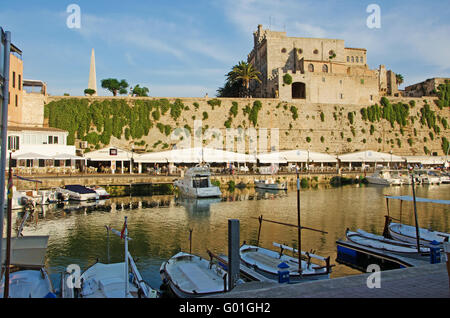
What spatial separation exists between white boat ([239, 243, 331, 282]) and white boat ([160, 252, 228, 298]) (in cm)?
134

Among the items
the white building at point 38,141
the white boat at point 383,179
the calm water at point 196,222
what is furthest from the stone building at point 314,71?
the white building at point 38,141

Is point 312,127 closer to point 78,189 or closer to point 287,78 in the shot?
point 287,78

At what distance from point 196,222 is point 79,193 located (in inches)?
471

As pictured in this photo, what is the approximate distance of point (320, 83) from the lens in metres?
52.4

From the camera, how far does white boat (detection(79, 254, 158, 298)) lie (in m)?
8.30

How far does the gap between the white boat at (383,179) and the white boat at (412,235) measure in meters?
26.0

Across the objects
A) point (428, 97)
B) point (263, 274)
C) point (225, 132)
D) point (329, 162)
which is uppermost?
point (428, 97)

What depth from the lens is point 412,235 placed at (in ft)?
48.1

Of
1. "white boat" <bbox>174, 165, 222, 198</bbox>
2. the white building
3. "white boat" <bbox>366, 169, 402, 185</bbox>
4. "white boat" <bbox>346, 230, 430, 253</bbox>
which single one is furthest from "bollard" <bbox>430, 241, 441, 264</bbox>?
the white building

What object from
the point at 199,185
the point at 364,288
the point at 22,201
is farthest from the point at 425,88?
the point at 364,288
